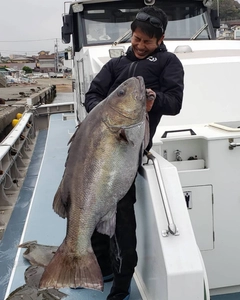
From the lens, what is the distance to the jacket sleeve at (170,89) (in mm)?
2693

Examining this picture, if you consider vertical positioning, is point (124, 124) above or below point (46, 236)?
above

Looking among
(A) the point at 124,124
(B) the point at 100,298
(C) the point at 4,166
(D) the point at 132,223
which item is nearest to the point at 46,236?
(B) the point at 100,298

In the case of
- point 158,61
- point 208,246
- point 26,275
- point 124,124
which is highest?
point 158,61

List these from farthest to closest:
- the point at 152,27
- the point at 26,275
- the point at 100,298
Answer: the point at 26,275 → the point at 100,298 → the point at 152,27

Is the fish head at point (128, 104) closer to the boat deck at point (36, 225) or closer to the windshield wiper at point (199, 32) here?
the boat deck at point (36, 225)

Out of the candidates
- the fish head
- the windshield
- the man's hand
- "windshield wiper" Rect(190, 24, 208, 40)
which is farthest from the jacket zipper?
"windshield wiper" Rect(190, 24, 208, 40)

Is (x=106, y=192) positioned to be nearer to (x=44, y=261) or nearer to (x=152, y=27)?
(x=152, y=27)

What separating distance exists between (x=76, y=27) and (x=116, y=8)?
0.64 m

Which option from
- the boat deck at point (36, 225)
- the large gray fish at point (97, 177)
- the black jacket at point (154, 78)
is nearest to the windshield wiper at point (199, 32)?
the boat deck at point (36, 225)

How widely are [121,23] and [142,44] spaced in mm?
3201

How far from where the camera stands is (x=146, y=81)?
9.46 feet

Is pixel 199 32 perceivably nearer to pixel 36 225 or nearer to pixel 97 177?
pixel 36 225

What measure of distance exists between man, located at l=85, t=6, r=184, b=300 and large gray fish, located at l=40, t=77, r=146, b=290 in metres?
0.22

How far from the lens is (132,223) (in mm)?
2795
